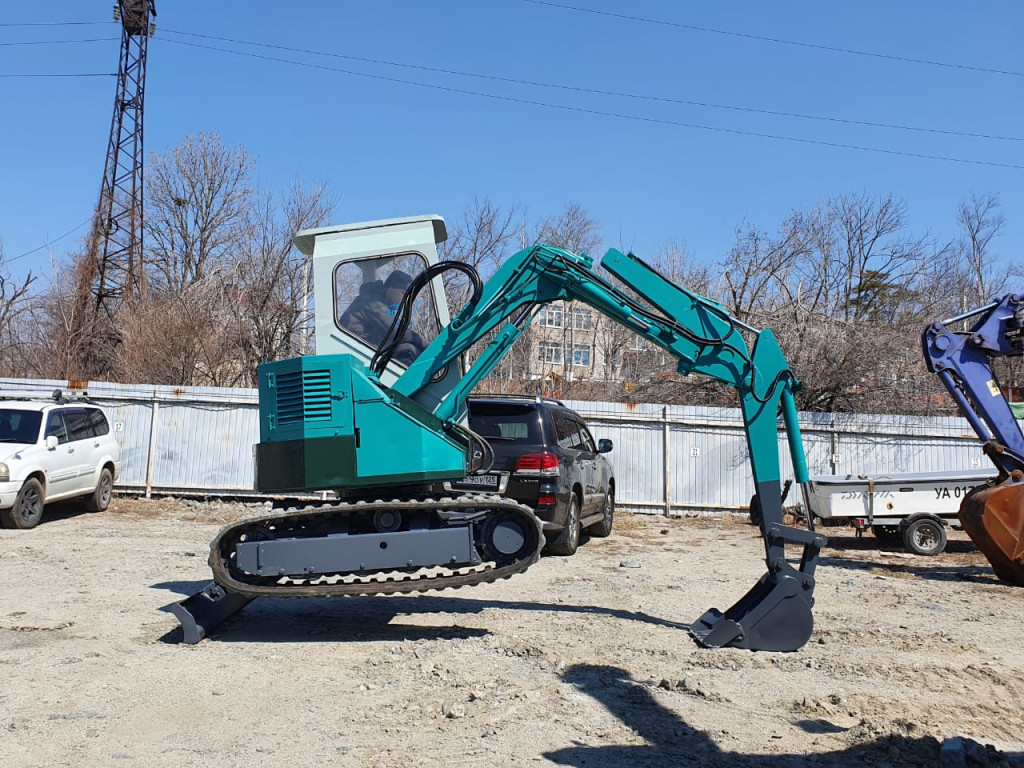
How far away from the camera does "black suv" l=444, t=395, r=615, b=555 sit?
1030 centimetres

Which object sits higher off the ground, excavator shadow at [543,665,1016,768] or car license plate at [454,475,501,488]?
car license plate at [454,475,501,488]

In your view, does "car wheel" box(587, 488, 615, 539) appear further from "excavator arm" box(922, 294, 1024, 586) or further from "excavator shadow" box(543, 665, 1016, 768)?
"excavator shadow" box(543, 665, 1016, 768)

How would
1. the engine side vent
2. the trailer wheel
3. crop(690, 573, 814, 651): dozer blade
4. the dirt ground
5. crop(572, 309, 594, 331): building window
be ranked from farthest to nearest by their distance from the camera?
crop(572, 309, 594, 331): building window < the trailer wheel < the engine side vent < crop(690, 573, 814, 651): dozer blade < the dirt ground

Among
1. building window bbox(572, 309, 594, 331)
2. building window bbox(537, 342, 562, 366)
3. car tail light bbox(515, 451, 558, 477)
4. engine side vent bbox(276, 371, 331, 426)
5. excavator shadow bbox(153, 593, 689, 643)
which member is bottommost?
excavator shadow bbox(153, 593, 689, 643)

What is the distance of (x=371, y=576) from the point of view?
7055mm

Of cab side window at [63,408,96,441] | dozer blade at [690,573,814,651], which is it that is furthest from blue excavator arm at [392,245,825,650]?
cab side window at [63,408,96,441]

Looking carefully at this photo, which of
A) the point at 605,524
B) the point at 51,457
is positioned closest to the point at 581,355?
the point at 605,524

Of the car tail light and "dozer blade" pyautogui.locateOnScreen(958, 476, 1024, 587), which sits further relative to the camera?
the car tail light

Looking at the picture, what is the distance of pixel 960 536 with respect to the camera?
1445 cm

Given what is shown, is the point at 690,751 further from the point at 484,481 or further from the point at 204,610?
the point at 484,481

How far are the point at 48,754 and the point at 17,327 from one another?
32547 mm

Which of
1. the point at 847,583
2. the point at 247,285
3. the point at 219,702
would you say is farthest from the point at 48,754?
the point at 247,285

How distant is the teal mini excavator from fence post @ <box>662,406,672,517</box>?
1021 cm

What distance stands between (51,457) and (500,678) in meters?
10.2
